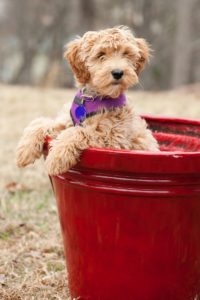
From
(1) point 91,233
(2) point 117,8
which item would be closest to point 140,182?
(1) point 91,233

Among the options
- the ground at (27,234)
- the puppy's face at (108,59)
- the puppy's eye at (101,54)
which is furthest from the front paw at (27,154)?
the ground at (27,234)

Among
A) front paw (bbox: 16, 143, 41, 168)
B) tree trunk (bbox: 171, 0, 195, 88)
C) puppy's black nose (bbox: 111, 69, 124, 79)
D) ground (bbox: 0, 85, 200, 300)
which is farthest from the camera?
tree trunk (bbox: 171, 0, 195, 88)

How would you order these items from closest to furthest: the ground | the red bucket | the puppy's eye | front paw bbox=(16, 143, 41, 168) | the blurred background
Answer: the red bucket → the puppy's eye → front paw bbox=(16, 143, 41, 168) → the ground → the blurred background

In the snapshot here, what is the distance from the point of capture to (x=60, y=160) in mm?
2615

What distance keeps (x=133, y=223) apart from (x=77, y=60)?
0.86 metres

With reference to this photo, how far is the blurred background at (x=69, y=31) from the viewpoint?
1936 cm

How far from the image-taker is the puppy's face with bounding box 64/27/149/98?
2756 millimetres

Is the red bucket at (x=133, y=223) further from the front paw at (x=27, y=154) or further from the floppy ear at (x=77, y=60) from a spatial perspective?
the floppy ear at (x=77, y=60)

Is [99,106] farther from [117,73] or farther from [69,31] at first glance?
[69,31]

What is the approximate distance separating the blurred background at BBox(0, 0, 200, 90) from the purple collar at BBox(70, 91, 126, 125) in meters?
15.8

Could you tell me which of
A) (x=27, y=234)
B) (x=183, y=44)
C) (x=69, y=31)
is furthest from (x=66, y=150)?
(x=69, y=31)

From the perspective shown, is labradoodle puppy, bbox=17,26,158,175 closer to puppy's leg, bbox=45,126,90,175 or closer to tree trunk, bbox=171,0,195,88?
puppy's leg, bbox=45,126,90,175

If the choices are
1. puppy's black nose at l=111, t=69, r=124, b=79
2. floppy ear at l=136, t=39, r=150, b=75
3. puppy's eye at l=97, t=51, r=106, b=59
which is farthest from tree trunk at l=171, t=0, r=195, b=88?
puppy's black nose at l=111, t=69, r=124, b=79

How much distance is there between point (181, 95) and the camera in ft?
38.1
